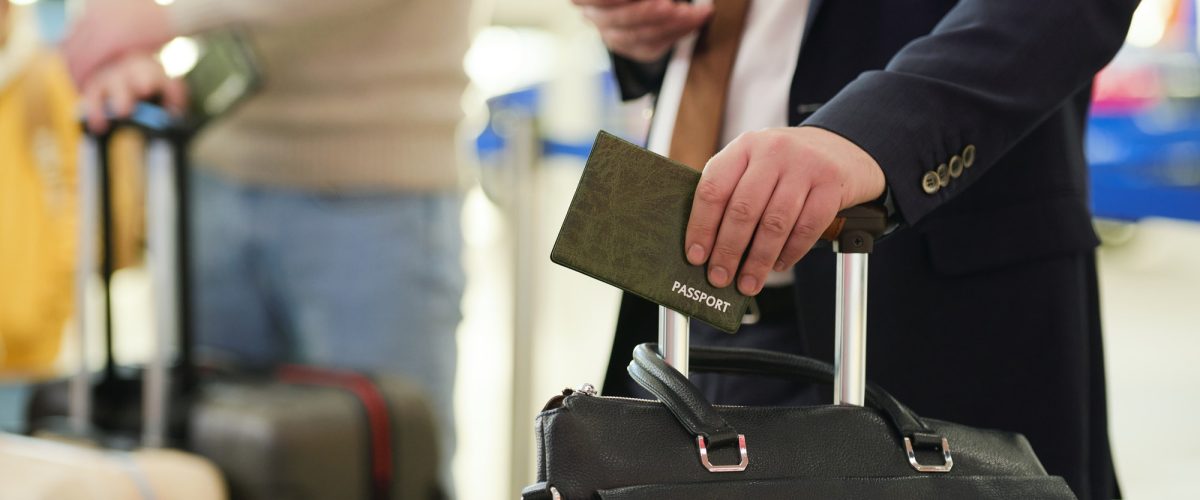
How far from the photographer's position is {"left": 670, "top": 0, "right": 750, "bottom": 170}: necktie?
107 centimetres

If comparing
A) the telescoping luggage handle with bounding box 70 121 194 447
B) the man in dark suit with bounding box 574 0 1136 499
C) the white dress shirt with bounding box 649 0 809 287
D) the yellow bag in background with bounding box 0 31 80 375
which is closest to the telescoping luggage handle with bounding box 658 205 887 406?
the man in dark suit with bounding box 574 0 1136 499

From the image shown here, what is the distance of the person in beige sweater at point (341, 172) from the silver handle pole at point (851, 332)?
1185mm

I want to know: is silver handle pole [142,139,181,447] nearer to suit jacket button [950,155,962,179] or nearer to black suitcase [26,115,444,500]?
black suitcase [26,115,444,500]

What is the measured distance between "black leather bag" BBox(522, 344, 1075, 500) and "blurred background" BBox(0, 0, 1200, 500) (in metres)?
0.74

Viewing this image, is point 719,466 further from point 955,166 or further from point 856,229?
point 955,166

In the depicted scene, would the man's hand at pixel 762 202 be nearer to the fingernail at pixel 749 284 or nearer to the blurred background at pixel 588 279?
the fingernail at pixel 749 284

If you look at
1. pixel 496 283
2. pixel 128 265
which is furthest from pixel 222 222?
pixel 496 283

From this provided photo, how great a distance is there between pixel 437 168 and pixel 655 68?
767 millimetres

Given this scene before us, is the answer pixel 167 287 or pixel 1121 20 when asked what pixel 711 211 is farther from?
pixel 167 287

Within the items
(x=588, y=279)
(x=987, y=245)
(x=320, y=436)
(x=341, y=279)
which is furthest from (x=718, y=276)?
(x=588, y=279)

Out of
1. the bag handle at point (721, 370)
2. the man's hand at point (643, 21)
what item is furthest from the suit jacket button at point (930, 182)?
the man's hand at point (643, 21)

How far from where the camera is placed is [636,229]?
71cm

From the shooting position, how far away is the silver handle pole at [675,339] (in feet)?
2.56

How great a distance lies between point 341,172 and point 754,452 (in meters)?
1.32
